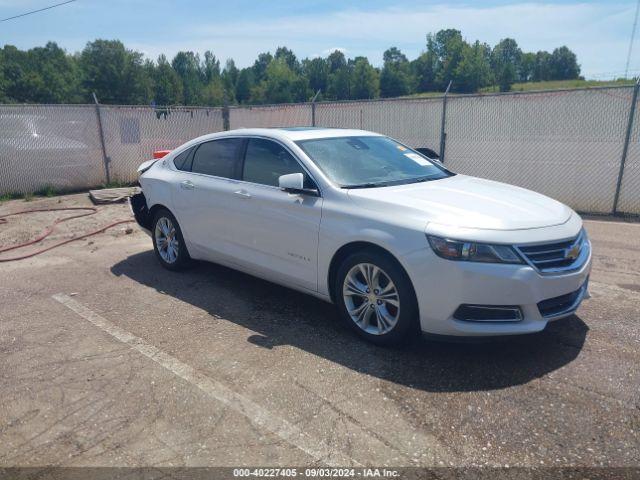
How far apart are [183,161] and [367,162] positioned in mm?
2283

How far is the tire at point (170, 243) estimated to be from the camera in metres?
5.72

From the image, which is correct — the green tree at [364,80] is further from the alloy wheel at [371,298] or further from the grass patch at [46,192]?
the alloy wheel at [371,298]

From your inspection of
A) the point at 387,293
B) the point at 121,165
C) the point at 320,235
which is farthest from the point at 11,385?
the point at 121,165

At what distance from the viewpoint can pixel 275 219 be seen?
14.6 feet

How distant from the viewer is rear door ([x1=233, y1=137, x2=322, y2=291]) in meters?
4.20

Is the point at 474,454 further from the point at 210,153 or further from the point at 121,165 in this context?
the point at 121,165

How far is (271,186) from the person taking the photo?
4594mm

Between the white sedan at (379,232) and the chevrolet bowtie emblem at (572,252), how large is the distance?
12mm

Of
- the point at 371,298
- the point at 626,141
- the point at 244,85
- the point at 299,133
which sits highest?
the point at 244,85

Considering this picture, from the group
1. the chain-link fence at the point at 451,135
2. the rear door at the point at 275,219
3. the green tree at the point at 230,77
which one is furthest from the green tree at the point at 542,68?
the rear door at the point at 275,219

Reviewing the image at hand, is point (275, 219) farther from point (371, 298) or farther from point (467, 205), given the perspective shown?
point (467, 205)

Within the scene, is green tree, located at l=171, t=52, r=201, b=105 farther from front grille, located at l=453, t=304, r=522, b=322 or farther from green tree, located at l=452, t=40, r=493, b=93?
front grille, located at l=453, t=304, r=522, b=322

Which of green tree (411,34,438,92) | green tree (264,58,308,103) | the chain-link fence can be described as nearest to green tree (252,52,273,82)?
green tree (264,58,308,103)

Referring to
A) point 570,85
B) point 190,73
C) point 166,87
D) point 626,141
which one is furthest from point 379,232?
point 190,73
